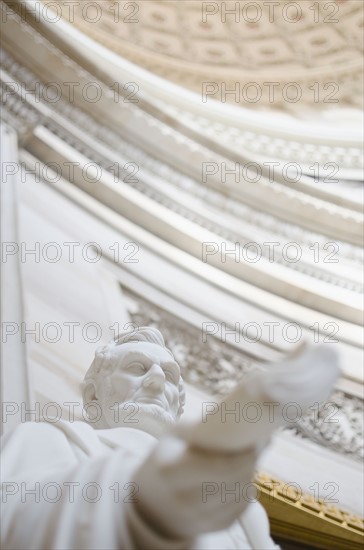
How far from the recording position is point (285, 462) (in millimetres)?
4582

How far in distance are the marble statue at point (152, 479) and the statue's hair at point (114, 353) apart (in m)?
0.30

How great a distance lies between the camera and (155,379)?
6.55 feet

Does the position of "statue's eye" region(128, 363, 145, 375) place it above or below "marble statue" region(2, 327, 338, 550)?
below

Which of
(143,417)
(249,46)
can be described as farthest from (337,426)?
(249,46)

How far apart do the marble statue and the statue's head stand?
0.48 ft

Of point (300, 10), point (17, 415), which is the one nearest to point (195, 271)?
point (17, 415)

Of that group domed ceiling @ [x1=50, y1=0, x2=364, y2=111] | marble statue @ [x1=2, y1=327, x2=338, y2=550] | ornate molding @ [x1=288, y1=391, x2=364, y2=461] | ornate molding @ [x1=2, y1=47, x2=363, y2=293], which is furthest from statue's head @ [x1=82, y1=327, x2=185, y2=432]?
domed ceiling @ [x1=50, y1=0, x2=364, y2=111]

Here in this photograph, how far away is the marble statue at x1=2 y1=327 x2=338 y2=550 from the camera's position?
1.22 metres

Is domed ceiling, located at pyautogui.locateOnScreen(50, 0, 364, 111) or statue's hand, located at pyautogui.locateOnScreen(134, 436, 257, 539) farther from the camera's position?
domed ceiling, located at pyautogui.locateOnScreen(50, 0, 364, 111)

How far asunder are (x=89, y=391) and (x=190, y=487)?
0.94 metres

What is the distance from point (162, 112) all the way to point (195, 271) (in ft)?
5.40

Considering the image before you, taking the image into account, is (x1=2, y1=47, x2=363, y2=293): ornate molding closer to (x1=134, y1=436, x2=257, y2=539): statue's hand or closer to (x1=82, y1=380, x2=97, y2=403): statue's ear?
(x1=82, y1=380, x2=97, y2=403): statue's ear

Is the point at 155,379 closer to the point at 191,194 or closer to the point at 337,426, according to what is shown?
the point at 337,426

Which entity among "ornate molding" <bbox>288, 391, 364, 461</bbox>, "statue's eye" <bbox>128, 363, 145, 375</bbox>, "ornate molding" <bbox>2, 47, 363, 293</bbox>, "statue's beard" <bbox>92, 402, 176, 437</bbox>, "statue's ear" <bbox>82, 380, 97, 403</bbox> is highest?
"statue's eye" <bbox>128, 363, 145, 375</bbox>
